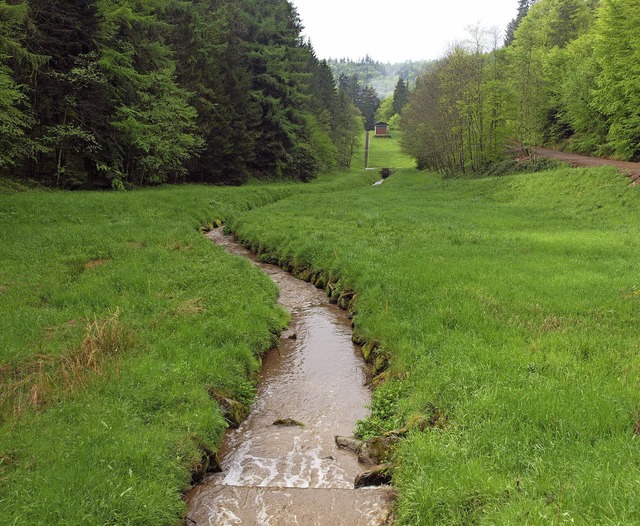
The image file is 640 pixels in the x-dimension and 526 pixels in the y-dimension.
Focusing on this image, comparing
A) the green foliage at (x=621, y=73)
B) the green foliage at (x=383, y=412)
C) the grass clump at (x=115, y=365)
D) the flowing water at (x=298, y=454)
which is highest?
the green foliage at (x=621, y=73)

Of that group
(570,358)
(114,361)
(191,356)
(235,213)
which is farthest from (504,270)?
(235,213)

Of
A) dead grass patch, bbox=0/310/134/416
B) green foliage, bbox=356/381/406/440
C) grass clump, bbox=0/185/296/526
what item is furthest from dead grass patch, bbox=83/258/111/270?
green foliage, bbox=356/381/406/440

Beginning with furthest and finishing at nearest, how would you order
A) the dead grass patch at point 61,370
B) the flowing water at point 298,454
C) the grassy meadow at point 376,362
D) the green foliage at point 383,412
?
the green foliage at point 383,412 < the dead grass patch at point 61,370 < the flowing water at point 298,454 < the grassy meadow at point 376,362

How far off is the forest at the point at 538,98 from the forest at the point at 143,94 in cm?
1770

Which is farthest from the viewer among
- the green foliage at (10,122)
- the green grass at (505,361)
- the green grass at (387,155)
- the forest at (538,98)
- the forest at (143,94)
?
the green grass at (387,155)

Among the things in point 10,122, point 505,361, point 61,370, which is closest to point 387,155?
point 10,122

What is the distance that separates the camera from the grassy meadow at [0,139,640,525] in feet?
16.2

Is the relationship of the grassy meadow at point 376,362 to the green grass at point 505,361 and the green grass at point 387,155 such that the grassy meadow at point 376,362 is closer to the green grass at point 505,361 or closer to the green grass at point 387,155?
the green grass at point 505,361

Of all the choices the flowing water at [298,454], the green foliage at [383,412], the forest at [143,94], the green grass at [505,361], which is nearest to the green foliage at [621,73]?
the green grass at [505,361]

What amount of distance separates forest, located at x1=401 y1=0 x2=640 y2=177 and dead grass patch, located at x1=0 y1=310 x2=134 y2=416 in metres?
37.4

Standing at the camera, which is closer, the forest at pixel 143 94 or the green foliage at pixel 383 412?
the green foliage at pixel 383 412

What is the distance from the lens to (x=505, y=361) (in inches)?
295

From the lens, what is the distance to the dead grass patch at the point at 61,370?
6703mm

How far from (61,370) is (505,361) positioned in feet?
25.0
